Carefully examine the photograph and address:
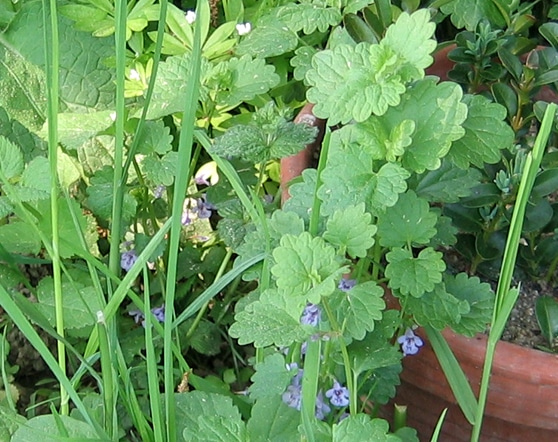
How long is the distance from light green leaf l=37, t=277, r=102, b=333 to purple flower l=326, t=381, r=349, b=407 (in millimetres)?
363

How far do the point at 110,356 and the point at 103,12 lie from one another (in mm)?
743

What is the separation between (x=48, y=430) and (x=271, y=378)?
0.25m

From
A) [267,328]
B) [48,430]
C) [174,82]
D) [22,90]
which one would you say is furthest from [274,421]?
[22,90]

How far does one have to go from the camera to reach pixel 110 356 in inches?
35.7

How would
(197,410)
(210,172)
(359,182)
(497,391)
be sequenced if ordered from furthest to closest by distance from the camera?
(210,172) → (497,391) → (197,410) → (359,182)

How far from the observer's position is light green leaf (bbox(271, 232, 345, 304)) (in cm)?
82

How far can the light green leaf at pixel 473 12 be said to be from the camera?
134 centimetres

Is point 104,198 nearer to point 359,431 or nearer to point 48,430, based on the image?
point 48,430

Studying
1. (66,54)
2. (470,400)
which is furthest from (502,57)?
(66,54)

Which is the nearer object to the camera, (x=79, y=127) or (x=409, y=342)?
(x=409, y=342)

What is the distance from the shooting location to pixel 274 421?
97 cm

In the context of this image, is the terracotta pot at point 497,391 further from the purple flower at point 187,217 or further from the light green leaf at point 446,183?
the purple flower at point 187,217

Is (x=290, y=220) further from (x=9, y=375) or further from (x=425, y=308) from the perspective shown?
(x=9, y=375)

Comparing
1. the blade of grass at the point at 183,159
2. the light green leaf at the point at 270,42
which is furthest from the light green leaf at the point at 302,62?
the blade of grass at the point at 183,159
